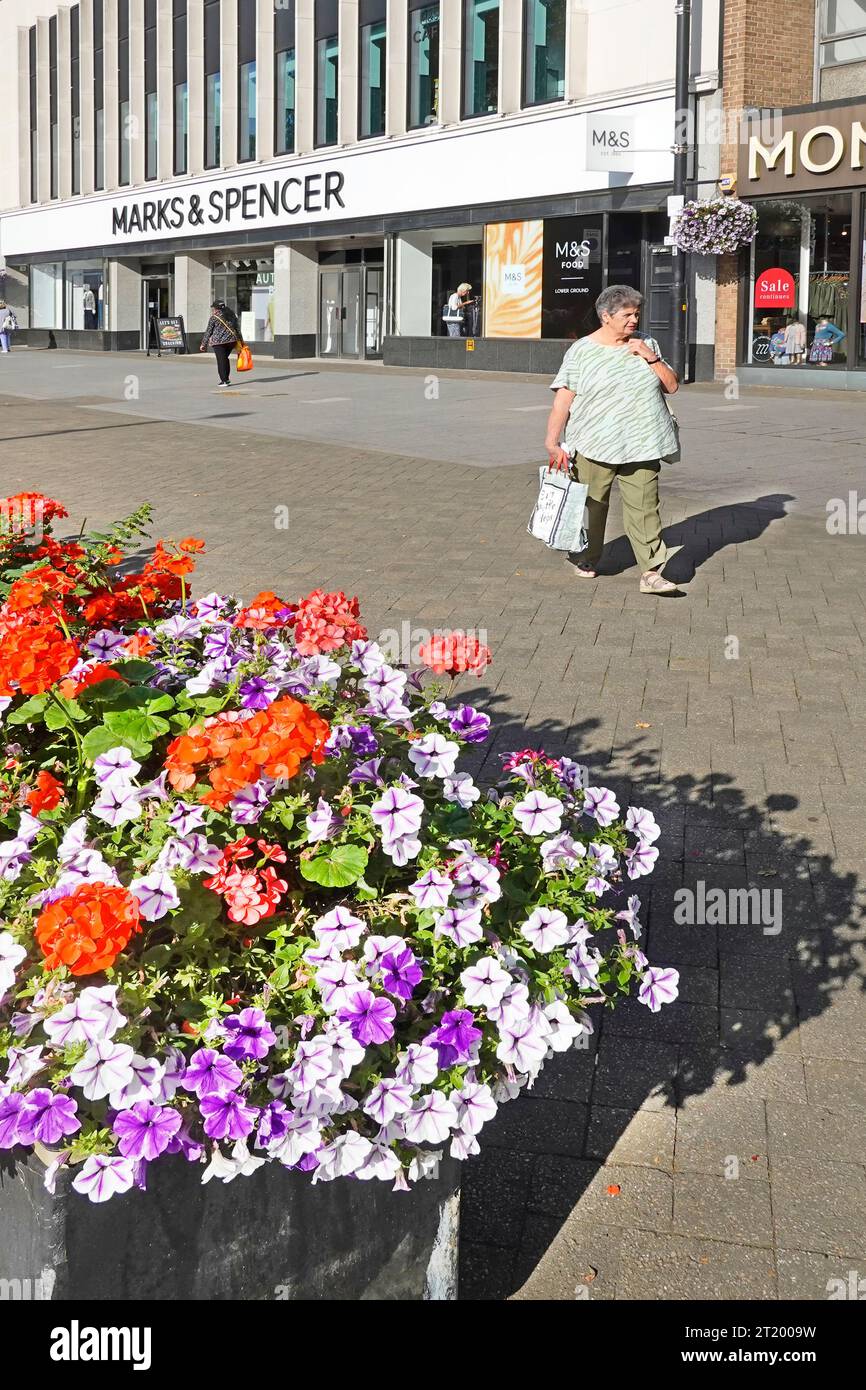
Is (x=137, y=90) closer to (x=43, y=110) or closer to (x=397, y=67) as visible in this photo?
(x=43, y=110)

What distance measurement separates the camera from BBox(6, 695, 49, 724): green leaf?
9.85ft

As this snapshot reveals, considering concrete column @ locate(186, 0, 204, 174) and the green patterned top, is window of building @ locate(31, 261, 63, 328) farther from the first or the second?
the green patterned top

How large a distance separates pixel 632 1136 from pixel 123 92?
50312 mm

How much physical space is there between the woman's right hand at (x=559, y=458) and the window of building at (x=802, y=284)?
17.3 m

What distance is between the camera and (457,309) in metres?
32.9

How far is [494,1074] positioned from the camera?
2.55 metres

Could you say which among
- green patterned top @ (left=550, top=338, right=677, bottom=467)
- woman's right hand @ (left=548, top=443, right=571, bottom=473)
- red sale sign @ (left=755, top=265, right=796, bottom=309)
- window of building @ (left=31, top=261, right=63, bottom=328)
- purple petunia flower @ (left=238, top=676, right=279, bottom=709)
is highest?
window of building @ (left=31, top=261, right=63, bottom=328)

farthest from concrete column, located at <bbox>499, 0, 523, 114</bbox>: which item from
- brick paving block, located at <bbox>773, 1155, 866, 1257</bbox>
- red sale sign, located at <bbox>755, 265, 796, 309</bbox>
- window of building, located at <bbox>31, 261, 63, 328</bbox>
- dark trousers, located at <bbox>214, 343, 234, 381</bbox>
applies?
brick paving block, located at <bbox>773, 1155, 866, 1257</bbox>

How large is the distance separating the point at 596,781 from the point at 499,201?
27763 mm

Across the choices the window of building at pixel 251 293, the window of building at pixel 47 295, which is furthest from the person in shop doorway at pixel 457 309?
the window of building at pixel 47 295

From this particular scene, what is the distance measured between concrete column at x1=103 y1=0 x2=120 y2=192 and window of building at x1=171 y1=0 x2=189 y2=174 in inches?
183

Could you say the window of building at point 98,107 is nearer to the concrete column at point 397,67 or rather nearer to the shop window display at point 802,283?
the concrete column at point 397,67

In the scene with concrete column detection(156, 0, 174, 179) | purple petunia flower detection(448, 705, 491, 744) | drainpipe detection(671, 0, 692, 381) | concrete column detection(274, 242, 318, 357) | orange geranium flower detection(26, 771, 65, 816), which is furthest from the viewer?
concrete column detection(156, 0, 174, 179)

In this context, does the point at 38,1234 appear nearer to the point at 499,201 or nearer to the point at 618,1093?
the point at 618,1093
